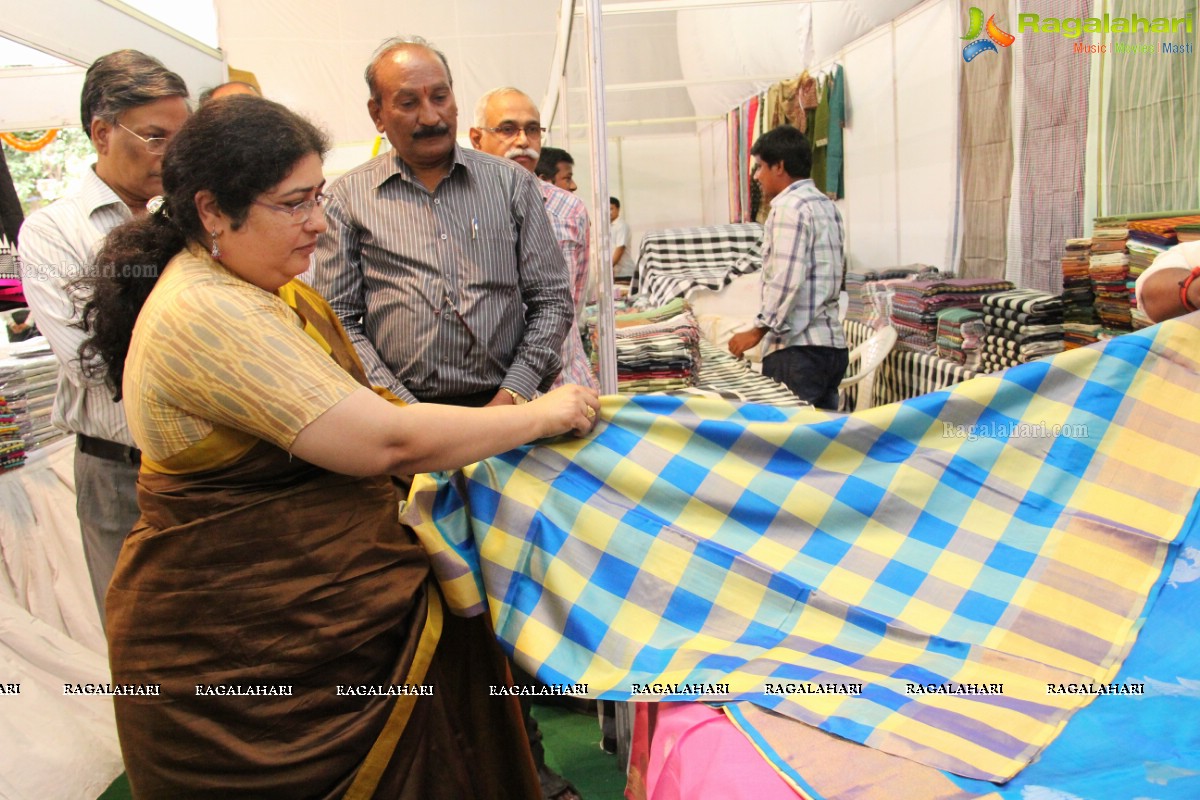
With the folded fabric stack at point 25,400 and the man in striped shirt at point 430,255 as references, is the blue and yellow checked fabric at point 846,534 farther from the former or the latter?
the folded fabric stack at point 25,400

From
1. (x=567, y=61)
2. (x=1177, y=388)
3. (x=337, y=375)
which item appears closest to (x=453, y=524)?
(x=337, y=375)

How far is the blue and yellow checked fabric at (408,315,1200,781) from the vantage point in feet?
4.94

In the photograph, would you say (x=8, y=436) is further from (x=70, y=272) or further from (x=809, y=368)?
(x=809, y=368)

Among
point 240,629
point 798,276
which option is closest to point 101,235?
point 240,629

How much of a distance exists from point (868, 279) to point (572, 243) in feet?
10.4

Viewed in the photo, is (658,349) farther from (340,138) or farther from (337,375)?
(340,138)

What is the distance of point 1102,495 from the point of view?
5.56 ft


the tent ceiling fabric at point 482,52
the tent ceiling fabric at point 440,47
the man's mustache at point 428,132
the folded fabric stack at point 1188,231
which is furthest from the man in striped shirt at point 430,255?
the tent ceiling fabric at point 440,47

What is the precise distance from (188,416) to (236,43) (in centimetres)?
824

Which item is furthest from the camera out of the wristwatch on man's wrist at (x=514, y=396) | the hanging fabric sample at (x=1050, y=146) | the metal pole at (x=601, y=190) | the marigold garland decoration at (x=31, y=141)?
the marigold garland decoration at (x=31, y=141)

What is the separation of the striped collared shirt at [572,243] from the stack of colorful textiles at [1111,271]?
1.85 m

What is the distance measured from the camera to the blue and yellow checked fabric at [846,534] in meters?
1.50

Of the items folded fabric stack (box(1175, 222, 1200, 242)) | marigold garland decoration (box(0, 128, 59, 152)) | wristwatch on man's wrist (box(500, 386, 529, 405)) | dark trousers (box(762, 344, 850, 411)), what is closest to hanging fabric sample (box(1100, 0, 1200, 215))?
folded fabric stack (box(1175, 222, 1200, 242))

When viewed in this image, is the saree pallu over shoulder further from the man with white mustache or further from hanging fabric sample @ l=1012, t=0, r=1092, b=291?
hanging fabric sample @ l=1012, t=0, r=1092, b=291
